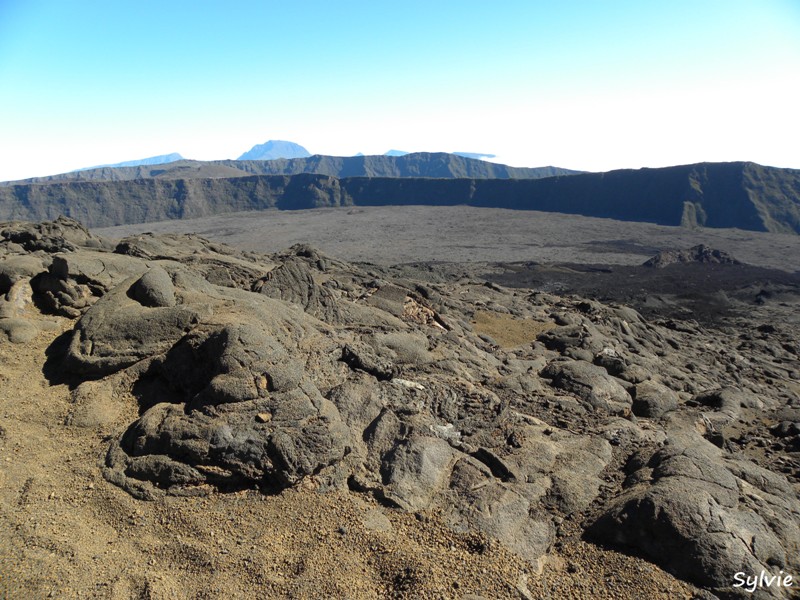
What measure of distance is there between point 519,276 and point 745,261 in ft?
91.1

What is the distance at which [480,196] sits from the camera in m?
99.6

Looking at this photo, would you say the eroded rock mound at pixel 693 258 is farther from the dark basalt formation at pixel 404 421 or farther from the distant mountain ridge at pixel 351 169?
the distant mountain ridge at pixel 351 169

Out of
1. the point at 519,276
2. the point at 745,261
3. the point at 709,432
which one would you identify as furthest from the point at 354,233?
the point at 709,432

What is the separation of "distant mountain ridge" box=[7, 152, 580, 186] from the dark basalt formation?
13185 cm

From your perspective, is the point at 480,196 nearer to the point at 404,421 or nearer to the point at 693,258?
the point at 693,258

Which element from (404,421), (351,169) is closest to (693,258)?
(404,421)

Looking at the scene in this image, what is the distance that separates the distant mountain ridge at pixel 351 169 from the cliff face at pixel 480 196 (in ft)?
101

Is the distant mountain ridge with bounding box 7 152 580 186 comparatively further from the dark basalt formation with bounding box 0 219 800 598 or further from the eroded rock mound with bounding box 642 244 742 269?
the dark basalt formation with bounding box 0 219 800 598

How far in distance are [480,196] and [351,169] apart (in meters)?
73.1

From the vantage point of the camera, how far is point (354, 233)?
7338cm

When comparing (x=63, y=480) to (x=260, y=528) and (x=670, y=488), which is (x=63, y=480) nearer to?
(x=260, y=528)

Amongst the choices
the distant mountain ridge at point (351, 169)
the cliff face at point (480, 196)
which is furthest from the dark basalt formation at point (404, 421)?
the distant mountain ridge at point (351, 169)

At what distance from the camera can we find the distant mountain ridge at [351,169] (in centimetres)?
13975

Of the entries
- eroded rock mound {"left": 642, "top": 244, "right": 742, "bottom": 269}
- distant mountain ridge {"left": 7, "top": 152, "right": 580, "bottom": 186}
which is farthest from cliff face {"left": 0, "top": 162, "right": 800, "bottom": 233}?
distant mountain ridge {"left": 7, "top": 152, "right": 580, "bottom": 186}
